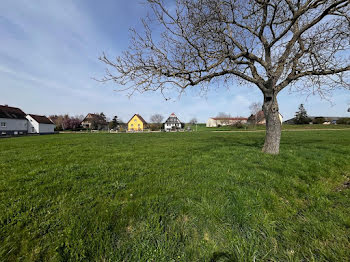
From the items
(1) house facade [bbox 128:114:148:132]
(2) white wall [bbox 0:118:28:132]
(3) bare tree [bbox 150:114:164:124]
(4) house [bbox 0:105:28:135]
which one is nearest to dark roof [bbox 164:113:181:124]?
(3) bare tree [bbox 150:114:164:124]

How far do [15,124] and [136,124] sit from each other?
40.1 metres

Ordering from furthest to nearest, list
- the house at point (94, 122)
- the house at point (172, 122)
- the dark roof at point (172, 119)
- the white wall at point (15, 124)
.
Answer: the dark roof at point (172, 119) → the house at point (172, 122) → the house at point (94, 122) → the white wall at point (15, 124)

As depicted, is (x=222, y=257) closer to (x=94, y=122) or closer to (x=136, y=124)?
(x=136, y=124)

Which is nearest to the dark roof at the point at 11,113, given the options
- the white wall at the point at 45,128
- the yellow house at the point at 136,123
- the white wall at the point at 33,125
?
the white wall at the point at 33,125

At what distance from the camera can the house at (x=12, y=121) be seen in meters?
36.2

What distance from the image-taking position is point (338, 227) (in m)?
2.14

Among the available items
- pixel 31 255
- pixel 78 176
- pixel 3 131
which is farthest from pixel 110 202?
pixel 3 131

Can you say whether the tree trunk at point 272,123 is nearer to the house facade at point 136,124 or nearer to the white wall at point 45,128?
the white wall at point 45,128

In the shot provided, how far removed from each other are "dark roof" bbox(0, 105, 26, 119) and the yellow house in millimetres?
37116

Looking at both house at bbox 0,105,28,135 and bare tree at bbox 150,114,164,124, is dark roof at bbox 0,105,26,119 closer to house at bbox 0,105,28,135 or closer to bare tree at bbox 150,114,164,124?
house at bbox 0,105,28,135

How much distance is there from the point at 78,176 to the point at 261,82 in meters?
8.09

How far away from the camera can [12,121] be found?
3847cm

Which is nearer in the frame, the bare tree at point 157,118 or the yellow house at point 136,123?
the yellow house at point 136,123

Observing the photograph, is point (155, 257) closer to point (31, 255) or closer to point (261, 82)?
point (31, 255)
